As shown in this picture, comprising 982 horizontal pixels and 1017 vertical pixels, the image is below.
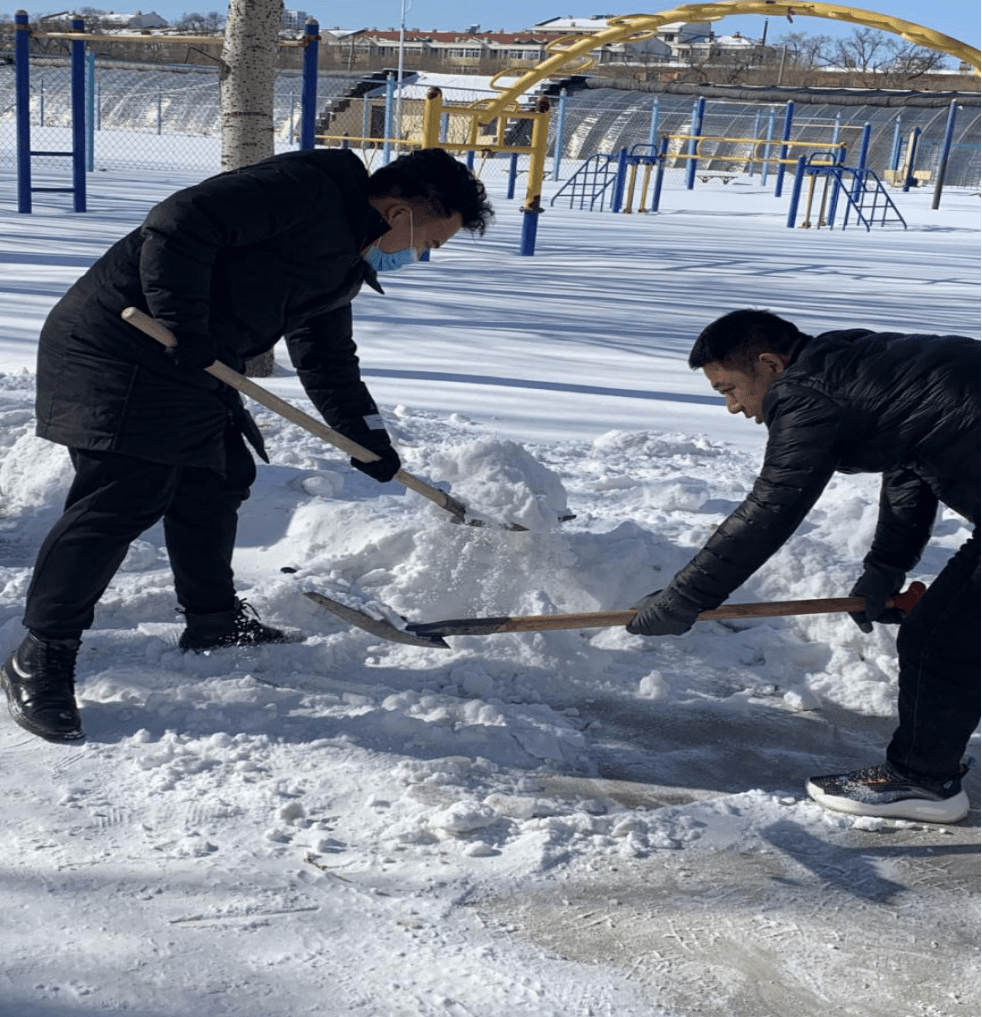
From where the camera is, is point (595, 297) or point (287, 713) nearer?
point (287, 713)

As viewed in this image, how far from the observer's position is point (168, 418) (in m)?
2.50

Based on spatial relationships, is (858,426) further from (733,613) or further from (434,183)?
(434,183)

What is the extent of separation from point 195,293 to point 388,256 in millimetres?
558

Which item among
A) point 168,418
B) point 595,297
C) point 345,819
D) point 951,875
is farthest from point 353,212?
point 595,297

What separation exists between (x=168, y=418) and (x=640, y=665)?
4.74ft

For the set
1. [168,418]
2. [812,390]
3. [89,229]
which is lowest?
[89,229]

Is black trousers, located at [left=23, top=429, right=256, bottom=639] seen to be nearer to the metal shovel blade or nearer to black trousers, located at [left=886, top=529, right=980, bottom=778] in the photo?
the metal shovel blade

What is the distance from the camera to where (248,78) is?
5414 millimetres

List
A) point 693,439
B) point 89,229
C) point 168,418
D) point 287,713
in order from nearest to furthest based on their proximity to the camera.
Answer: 1. point 168,418
2. point 287,713
3. point 693,439
4. point 89,229

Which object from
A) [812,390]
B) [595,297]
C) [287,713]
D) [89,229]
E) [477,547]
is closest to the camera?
[812,390]

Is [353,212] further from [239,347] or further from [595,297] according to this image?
[595,297]

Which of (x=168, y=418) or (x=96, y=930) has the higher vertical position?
(x=168, y=418)

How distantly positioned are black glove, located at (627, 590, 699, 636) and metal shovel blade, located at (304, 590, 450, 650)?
56 centimetres

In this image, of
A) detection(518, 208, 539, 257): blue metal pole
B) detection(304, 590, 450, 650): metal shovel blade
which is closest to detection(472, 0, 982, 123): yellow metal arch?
detection(518, 208, 539, 257): blue metal pole
